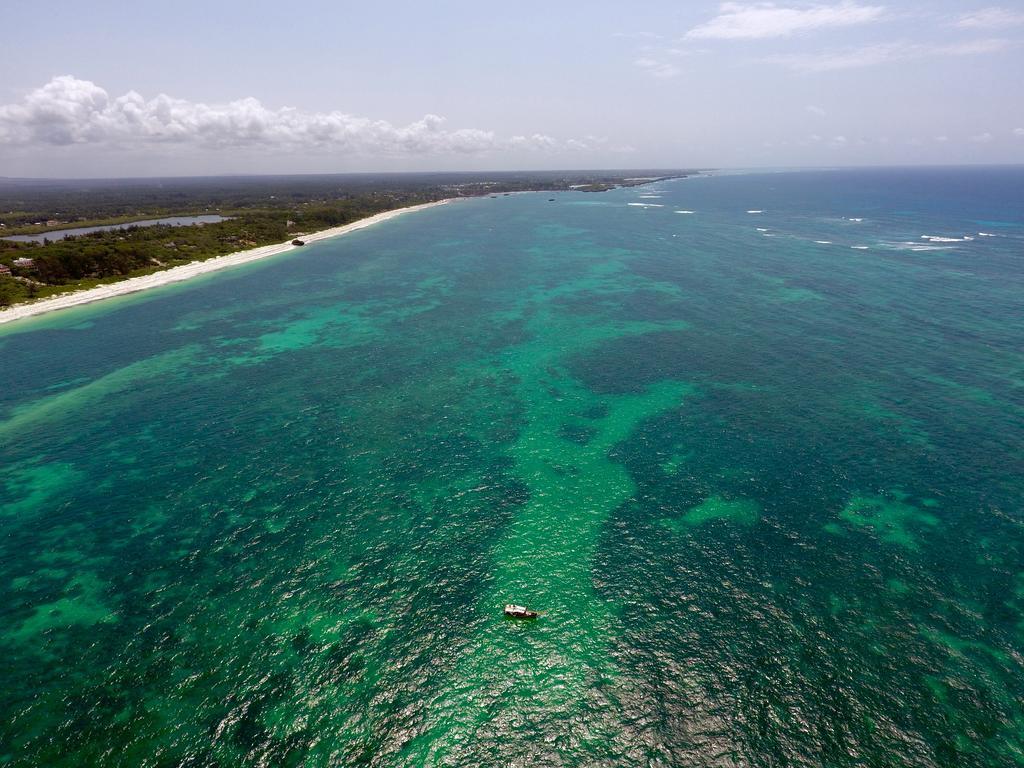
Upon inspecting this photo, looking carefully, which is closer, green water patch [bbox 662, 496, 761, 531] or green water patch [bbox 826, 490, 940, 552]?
green water patch [bbox 826, 490, 940, 552]

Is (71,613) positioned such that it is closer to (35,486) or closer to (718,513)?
(35,486)

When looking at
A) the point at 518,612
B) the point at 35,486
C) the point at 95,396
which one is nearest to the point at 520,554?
the point at 518,612

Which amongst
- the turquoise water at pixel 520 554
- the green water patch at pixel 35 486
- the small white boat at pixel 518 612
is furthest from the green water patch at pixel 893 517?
the green water patch at pixel 35 486

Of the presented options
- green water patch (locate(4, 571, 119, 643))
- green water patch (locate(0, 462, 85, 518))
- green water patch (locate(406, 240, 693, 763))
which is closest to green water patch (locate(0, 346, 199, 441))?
green water patch (locate(0, 462, 85, 518))

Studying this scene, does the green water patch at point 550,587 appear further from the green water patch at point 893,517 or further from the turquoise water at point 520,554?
the green water patch at point 893,517

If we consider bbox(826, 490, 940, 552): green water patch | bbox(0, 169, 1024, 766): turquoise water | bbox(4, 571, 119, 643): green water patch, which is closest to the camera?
bbox(0, 169, 1024, 766): turquoise water

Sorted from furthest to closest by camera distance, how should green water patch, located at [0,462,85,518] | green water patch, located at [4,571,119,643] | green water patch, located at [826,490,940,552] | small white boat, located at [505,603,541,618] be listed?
green water patch, located at [0,462,85,518], green water patch, located at [826,490,940,552], small white boat, located at [505,603,541,618], green water patch, located at [4,571,119,643]

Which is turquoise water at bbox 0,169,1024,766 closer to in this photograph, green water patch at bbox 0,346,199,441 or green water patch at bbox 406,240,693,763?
green water patch at bbox 406,240,693,763
